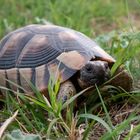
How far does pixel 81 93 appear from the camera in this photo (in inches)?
109

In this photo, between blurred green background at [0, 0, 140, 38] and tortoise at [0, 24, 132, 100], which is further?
blurred green background at [0, 0, 140, 38]

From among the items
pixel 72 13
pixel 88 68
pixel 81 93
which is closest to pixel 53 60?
pixel 88 68

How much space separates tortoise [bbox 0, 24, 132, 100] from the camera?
10.3 ft

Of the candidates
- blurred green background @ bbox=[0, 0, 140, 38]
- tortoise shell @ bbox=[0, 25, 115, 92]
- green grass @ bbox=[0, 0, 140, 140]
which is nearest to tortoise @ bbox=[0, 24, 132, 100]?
tortoise shell @ bbox=[0, 25, 115, 92]

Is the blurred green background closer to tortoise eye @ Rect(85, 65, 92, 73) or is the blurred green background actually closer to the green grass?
the green grass

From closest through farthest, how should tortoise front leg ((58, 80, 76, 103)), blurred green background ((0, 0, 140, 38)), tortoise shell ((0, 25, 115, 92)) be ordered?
tortoise front leg ((58, 80, 76, 103)), tortoise shell ((0, 25, 115, 92)), blurred green background ((0, 0, 140, 38))

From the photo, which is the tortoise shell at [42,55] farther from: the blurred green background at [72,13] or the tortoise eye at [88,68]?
the blurred green background at [72,13]

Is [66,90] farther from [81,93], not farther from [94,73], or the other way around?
[81,93]

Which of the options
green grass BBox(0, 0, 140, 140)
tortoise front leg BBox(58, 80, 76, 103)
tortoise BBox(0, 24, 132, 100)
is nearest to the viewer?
green grass BBox(0, 0, 140, 140)

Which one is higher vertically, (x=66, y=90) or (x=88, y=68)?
(x=88, y=68)

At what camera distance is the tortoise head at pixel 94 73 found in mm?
3094


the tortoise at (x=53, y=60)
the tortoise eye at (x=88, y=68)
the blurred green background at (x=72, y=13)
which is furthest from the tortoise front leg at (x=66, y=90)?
the blurred green background at (x=72, y=13)

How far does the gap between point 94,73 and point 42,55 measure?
44cm

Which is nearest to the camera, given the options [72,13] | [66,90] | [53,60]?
[66,90]
